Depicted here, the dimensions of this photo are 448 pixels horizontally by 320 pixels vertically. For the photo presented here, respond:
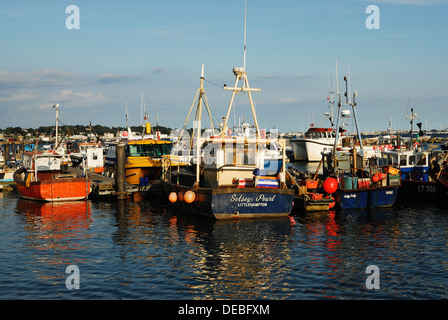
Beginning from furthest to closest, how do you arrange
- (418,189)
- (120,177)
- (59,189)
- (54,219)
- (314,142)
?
(314,142) → (120,177) → (418,189) → (59,189) → (54,219)

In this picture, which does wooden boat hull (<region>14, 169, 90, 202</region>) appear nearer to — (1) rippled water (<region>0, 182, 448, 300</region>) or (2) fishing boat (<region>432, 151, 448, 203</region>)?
(1) rippled water (<region>0, 182, 448, 300</region>)

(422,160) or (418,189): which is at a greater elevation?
(422,160)

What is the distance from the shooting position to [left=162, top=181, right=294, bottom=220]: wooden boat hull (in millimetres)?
26125

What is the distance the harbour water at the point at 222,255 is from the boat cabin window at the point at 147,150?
12574mm

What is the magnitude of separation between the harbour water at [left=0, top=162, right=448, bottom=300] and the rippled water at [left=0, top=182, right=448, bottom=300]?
0.04 meters

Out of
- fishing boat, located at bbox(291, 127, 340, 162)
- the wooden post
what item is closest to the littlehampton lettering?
the wooden post

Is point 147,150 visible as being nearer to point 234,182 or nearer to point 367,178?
point 234,182

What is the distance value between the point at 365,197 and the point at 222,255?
47.4 ft

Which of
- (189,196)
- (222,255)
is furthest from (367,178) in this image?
(222,255)

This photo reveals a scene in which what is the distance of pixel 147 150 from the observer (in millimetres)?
44062

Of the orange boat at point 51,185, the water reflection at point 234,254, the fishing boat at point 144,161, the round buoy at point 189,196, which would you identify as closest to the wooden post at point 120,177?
the orange boat at point 51,185

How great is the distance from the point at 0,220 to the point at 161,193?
13981 mm

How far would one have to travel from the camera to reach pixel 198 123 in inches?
1102
